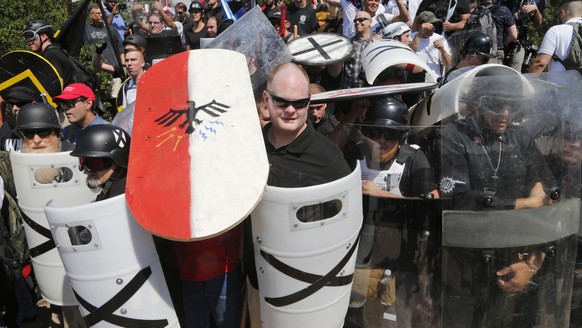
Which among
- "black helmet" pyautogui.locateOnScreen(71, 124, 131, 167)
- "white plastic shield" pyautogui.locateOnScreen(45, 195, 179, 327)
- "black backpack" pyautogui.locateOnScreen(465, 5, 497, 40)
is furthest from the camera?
"black backpack" pyautogui.locateOnScreen(465, 5, 497, 40)

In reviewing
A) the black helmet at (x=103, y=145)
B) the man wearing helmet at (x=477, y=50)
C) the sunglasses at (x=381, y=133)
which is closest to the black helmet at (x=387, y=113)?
the sunglasses at (x=381, y=133)

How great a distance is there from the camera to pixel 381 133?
11.2 feet

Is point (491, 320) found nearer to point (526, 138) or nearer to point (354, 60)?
point (526, 138)

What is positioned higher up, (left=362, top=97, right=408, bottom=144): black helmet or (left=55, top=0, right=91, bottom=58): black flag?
(left=362, top=97, right=408, bottom=144): black helmet

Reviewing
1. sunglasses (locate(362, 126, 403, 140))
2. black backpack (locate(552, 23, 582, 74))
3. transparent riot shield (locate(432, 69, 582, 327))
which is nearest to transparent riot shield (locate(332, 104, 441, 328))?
sunglasses (locate(362, 126, 403, 140))

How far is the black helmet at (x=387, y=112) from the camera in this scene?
3.91 metres

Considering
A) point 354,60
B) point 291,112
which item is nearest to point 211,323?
point 291,112

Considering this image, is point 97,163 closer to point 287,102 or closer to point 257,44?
point 287,102

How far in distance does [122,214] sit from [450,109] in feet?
5.99

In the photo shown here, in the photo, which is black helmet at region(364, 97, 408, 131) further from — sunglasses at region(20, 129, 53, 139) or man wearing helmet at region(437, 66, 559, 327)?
sunglasses at region(20, 129, 53, 139)

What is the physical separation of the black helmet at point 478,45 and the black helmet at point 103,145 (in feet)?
11.4

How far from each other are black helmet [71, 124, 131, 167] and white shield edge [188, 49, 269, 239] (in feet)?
1.63

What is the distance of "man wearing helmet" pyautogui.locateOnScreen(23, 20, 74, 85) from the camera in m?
6.77

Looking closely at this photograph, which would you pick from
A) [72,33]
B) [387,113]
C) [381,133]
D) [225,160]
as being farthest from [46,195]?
[72,33]
